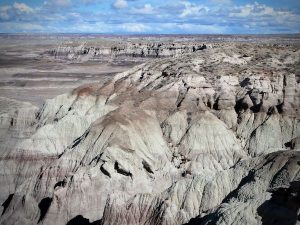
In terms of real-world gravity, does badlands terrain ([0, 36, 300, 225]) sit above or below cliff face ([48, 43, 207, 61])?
above

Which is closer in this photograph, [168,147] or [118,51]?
[168,147]

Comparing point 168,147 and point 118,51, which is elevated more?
point 168,147

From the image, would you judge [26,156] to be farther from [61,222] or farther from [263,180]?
[263,180]

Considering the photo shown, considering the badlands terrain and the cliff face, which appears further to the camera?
the cliff face


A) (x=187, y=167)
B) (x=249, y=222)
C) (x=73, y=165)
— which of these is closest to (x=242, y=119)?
(x=187, y=167)
